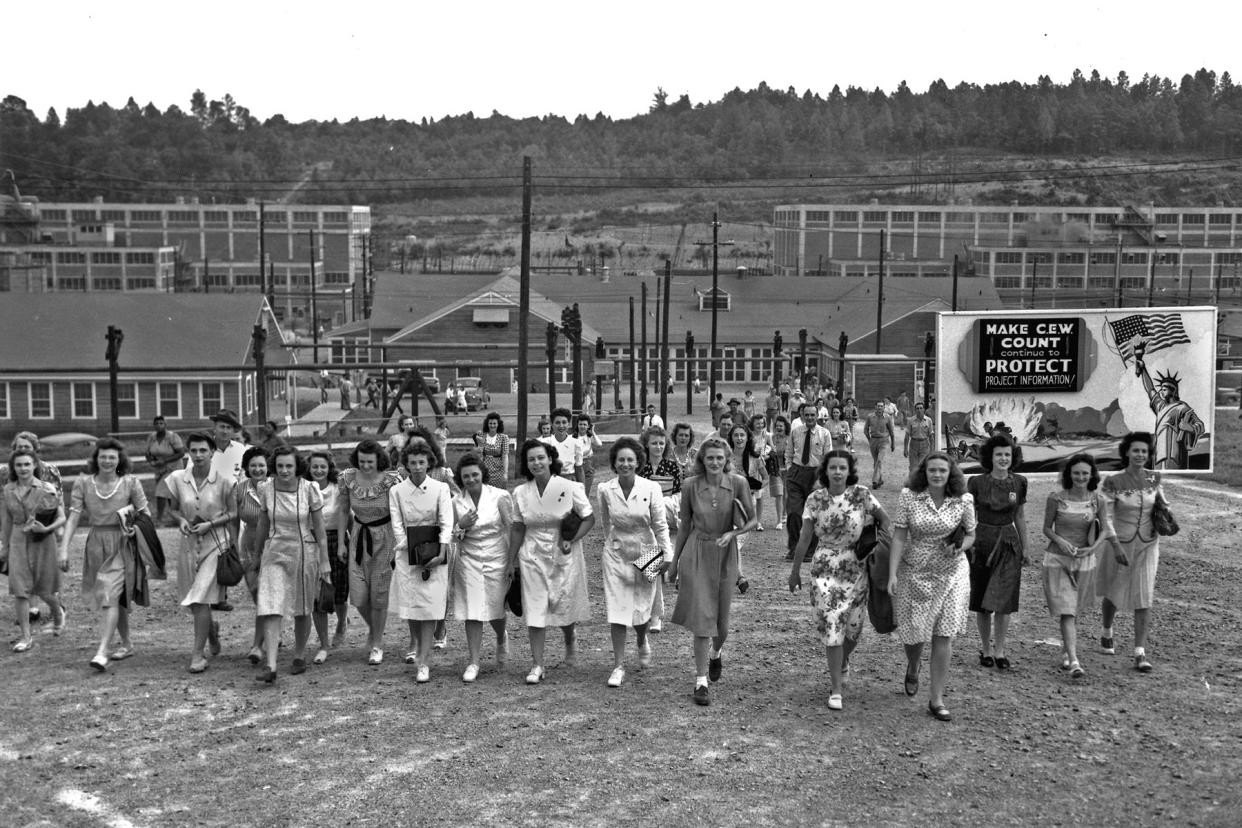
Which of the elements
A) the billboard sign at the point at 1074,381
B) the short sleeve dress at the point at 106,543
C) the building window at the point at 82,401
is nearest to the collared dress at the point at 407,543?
the short sleeve dress at the point at 106,543

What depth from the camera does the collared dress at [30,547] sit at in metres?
12.4

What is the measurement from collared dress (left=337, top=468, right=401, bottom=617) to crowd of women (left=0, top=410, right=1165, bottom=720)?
15 millimetres

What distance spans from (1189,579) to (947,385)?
4353 millimetres

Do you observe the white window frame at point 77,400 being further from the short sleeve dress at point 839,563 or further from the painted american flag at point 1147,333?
the short sleeve dress at point 839,563

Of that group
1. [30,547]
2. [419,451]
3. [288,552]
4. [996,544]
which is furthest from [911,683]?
[30,547]

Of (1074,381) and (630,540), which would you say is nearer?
(630,540)

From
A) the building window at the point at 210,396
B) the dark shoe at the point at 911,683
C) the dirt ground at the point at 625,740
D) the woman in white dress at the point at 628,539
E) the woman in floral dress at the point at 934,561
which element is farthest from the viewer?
the building window at the point at 210,396

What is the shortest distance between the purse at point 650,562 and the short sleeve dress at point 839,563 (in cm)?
120

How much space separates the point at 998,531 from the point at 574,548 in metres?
3.03

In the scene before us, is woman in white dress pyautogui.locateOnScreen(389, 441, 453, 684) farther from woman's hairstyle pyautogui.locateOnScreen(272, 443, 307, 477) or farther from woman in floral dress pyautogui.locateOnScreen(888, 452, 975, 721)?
woman in floral dress pyautogui.locateOnScreen(888, 452, 975, 721)

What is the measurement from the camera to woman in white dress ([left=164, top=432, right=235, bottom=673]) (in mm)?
11164

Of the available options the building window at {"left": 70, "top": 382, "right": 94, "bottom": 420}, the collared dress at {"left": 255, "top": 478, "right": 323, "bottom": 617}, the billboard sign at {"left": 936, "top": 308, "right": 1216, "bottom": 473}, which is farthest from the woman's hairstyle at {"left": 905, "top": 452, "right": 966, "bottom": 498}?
the building window at {"left": 70, "top": 382, "right": 94, "bottom": 420}

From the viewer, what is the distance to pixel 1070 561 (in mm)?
11305

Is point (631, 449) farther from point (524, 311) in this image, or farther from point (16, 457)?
point (524, 311)
